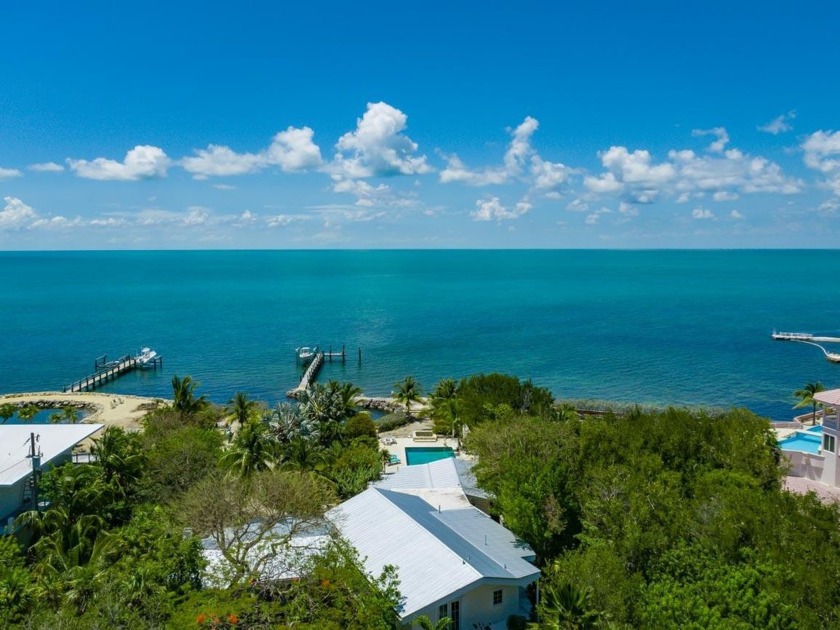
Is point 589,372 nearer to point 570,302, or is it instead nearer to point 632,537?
point 632,537

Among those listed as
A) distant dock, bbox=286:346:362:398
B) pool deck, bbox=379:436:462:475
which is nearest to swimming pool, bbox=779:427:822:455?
pool deck, bbox=379:436:462:475

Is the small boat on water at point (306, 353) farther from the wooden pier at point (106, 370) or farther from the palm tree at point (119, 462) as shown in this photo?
the palm tree at point (119, 462)

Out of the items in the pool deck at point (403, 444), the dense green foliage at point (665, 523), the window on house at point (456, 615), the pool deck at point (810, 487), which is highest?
the dense green foliage at point (665, 523)

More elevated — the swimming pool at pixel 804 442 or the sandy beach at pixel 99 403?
the swimming pool at pixel 804 442

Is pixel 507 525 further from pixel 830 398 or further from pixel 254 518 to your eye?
pixel 830 398

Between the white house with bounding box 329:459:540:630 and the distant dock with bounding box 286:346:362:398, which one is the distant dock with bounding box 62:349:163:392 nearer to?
the distant dock with bounding box 286:346:362:398

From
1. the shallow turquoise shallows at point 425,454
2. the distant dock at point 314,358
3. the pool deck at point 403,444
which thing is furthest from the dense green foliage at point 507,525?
the distant dock at point 314,358

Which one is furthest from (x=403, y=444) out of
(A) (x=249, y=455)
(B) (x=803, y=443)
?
(B) (x=803, y=443)

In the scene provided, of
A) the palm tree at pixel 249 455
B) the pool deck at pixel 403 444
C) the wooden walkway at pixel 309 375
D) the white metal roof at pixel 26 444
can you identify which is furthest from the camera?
the wooden walkway at pixel 309 375
